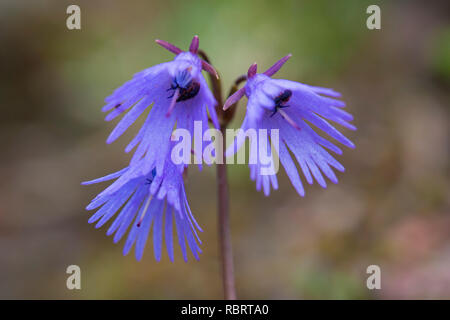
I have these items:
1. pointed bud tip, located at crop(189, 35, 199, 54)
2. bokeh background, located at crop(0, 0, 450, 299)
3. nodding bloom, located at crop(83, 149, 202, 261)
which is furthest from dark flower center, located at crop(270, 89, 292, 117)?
bokeh background, located at crop(0, 0, 450, 299)

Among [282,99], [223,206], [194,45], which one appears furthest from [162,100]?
[223,206]

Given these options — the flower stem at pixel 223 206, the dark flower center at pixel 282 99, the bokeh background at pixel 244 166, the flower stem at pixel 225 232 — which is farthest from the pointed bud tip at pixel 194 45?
the bokeh background at pixel 244 166

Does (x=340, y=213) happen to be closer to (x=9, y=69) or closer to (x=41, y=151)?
(x=41, y=151)

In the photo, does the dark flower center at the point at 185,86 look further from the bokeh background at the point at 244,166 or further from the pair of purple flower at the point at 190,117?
the bokeh background at the point at 244,166

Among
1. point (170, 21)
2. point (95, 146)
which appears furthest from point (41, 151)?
point (170, 21)

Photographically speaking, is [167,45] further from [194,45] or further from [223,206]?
[223,206]

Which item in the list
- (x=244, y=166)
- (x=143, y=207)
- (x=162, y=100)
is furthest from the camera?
(x=244, y=166)
